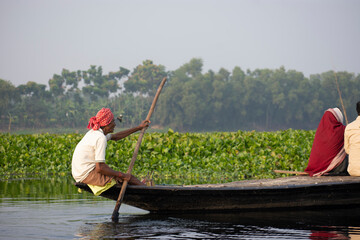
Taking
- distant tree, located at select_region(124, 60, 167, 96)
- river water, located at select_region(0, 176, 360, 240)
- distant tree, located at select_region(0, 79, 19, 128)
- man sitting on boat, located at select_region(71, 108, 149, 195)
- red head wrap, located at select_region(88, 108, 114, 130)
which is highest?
distant tree, located at select_region(124, 60, 167, 96)

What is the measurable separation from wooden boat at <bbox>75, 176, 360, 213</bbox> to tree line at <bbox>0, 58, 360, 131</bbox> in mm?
51544

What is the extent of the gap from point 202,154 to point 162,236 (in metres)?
6.96

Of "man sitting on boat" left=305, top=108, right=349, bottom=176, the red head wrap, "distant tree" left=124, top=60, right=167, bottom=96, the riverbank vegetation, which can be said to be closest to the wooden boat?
"man sitting on boat" left=305, top=108, right=349, bottom=176

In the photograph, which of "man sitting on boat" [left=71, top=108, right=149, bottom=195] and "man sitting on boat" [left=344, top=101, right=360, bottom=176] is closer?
"man sitting on boat" [left=71, top=108, right=149, bottom=195]

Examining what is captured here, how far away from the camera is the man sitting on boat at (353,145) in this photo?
6.17 meters

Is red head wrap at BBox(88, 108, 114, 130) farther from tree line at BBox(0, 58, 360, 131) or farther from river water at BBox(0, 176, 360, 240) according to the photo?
tree line at BBox(0, 58, 360, 131)

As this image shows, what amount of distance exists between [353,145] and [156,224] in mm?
2394

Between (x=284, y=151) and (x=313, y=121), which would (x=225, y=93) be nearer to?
(x=313, y=121)

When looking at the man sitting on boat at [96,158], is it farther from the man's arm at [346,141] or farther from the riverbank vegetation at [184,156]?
the riverbank vegetation at [184,156]

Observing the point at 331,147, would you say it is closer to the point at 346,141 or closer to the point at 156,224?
the point at 346,141

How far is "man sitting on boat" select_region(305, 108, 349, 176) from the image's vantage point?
252 inches

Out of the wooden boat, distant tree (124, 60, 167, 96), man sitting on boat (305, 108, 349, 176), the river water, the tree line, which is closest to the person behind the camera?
the river water

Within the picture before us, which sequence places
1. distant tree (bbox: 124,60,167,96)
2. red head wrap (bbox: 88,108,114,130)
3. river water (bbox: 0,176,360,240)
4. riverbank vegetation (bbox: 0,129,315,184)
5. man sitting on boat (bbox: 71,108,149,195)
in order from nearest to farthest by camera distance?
river water (bbox: 0,176,360,240) < man sitting on boat (bbox: 71,108,149,195) < red head wrap (bbox: 88,108,114,130) < riverbank vegetation (bbox: 0,129,315,184) < distant tree (bbox: 124,60,167,96)

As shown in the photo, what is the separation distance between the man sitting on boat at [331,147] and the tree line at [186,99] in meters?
51.3
